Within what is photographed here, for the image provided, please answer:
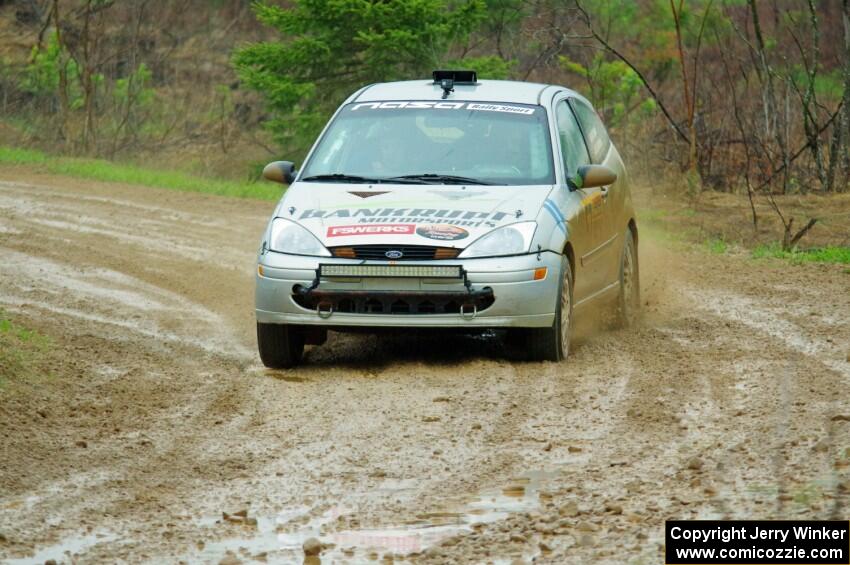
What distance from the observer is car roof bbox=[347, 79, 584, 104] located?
1017cm

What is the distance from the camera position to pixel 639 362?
898cm

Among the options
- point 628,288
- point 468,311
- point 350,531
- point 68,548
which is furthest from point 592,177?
point 68,548

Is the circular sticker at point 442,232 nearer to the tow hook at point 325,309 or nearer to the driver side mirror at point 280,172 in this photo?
the tow hook at point 325,309

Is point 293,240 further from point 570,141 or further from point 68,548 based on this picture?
point 68,548

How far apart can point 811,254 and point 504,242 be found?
282 inches

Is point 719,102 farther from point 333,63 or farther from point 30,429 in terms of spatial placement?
point 30,429

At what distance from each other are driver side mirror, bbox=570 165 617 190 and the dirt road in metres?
1.07

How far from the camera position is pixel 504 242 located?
8.59m

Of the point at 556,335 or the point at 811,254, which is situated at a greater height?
the point at 556,335

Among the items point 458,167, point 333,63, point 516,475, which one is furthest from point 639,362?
point 333,63

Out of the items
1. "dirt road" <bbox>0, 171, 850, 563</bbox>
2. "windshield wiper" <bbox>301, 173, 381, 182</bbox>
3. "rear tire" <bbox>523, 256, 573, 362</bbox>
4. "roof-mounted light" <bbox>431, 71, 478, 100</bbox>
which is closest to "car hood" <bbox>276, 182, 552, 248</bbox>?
"windshield wiper" <bbox>301, 173, 381, 182</bbox>

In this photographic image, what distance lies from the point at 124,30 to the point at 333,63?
14.2 meters

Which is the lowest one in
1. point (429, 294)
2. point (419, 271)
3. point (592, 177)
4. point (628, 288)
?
point (628, 288)

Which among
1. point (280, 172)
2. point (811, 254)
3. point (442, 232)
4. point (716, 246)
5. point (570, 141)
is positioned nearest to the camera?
point (442, 232)
